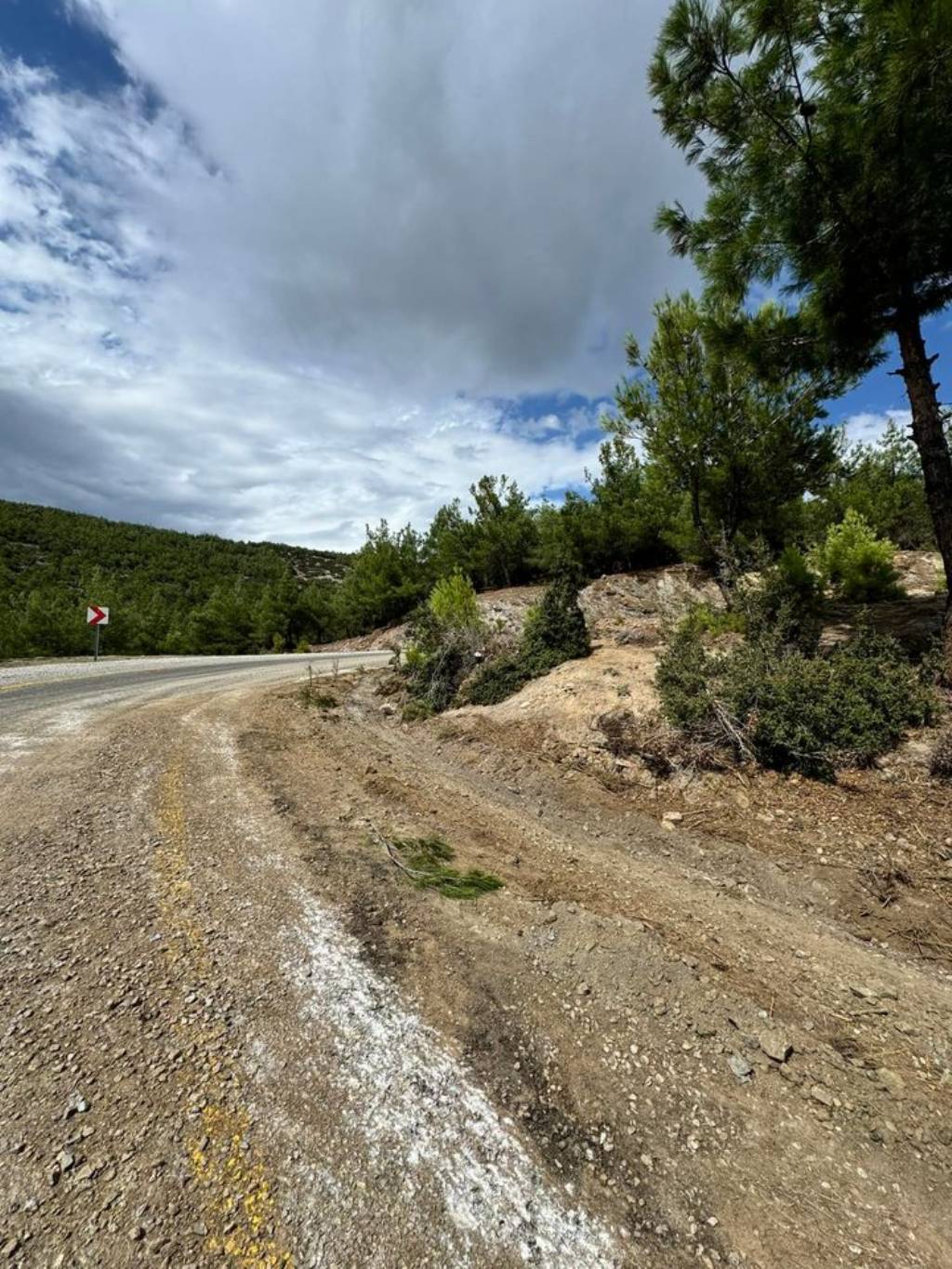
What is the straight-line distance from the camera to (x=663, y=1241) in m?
1.66

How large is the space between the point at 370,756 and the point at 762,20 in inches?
379

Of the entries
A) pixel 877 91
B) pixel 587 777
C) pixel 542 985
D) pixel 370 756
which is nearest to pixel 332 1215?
pixel 542 985

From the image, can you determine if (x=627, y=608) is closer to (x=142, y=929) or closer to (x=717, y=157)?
(x=717, y=157)

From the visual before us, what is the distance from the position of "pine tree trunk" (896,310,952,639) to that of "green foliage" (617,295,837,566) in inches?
155

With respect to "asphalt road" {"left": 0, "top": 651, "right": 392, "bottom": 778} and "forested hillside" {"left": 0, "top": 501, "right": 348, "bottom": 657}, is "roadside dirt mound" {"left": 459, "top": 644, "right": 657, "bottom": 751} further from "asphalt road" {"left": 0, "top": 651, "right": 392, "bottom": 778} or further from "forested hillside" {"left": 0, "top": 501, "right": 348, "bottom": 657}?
"forested hillside" {"left": 0, "top": 501, "right": 348, "bottom": 657}

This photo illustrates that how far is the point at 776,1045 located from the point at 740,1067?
0.27 m

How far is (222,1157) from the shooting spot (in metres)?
1.80

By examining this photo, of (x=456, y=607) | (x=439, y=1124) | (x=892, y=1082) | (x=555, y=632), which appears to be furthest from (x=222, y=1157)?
(x=456, y=607)

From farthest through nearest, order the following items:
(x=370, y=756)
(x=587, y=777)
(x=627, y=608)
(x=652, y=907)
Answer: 1. (x=627, y=608)
2. (x=370, y=756)
3. (x=587, y=777)
4. (x=652, y=907)

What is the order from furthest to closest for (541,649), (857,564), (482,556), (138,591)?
(138,591), (482,556), (857,564), (541,649)

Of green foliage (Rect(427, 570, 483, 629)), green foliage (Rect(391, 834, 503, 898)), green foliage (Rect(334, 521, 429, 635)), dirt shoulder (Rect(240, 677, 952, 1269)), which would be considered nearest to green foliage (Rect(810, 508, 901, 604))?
green foliage (Rect(427, 570, 483, 629))

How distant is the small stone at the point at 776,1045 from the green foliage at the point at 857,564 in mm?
10928

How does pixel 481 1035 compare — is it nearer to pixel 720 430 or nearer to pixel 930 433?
pixel 930 433

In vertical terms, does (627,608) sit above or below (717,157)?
below
